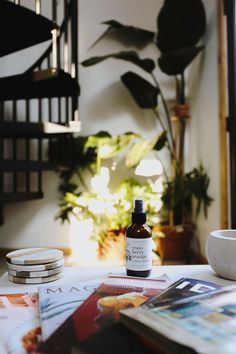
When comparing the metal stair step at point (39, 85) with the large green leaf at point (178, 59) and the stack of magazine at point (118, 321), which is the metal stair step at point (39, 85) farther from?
the stack of magazine at point (118, 321)

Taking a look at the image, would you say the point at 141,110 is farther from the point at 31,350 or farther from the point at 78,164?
the point at 31,350

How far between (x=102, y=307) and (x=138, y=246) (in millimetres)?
214

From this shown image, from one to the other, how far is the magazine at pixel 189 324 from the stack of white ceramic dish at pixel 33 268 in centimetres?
34

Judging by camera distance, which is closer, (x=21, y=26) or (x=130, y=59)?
(x=21, y=26)

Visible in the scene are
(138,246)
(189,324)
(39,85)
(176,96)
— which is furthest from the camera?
(176,96)

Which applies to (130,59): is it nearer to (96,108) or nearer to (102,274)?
(96,108)

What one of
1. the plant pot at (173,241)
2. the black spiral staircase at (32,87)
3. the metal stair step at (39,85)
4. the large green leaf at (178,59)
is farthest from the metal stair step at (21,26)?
the plant pot at (173,241)

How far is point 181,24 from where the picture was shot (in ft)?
8.03

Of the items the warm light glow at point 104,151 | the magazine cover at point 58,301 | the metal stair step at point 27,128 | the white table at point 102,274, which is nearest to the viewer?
the magazine cover at point 58,301

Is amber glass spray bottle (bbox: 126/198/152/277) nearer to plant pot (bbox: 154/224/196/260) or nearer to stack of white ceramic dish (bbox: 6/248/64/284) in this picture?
stack of white ceramic dish (bbox: 6/248/64/284)

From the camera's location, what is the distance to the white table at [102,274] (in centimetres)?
73

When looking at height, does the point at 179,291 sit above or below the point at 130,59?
below

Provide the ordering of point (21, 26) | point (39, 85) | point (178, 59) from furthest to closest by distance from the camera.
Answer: point (178, 59), point (39, 85), point (21, 26)

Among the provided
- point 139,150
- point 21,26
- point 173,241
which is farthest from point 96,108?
point 21,26
